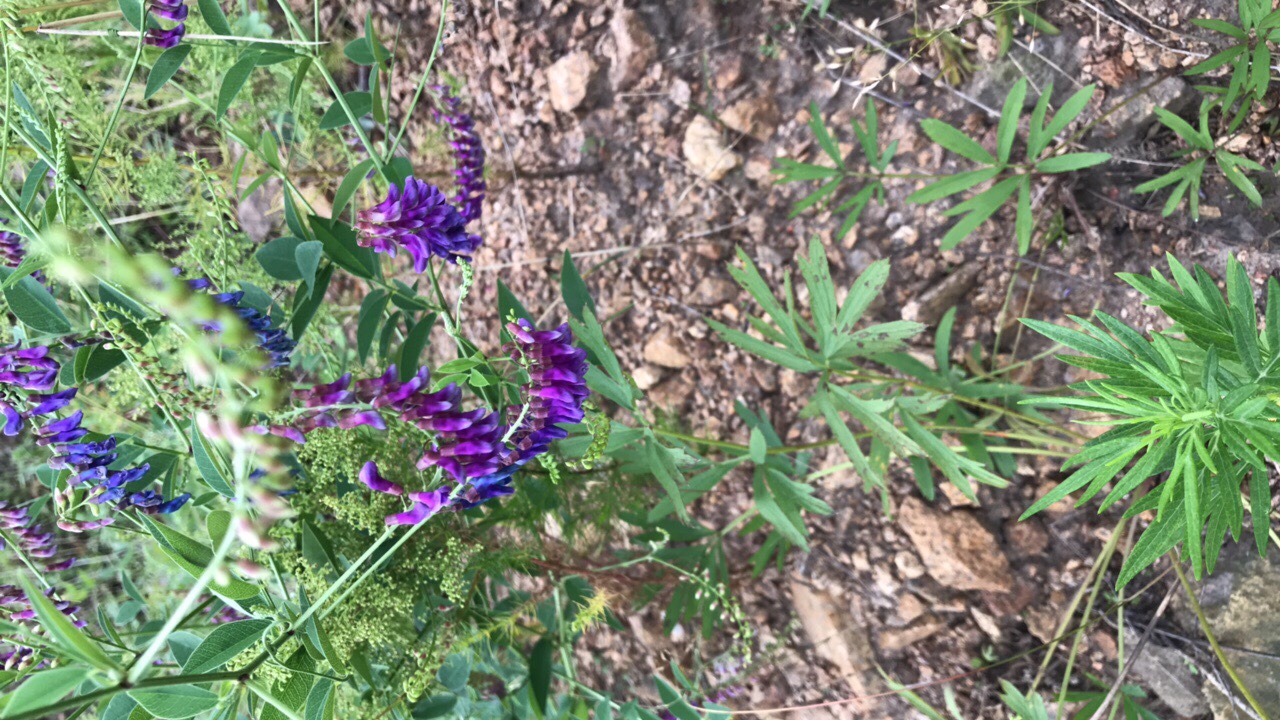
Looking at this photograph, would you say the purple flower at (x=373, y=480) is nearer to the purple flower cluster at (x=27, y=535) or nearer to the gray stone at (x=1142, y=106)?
the purple flower cluster at (x=27, y=535)

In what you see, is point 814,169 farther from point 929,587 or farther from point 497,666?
point 497,666

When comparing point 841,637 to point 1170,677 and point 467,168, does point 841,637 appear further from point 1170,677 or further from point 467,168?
point 467,168

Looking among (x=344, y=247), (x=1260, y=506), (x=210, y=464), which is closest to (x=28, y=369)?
(x=210, y=464)

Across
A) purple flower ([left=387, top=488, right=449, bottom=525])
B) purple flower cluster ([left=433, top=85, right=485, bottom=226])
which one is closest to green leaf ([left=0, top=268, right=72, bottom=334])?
purple flower ([left=387, top=488, right=449, bottom=525])

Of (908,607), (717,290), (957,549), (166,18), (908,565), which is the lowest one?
(908,607)

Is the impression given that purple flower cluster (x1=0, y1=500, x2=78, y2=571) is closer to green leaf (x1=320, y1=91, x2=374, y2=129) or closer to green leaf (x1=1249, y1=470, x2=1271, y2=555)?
green leaf (x1=320, y1=91, x2=374, y2=129)

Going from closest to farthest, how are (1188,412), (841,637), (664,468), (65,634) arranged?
(65,634), (1188,412), (664,468), (841,637)
